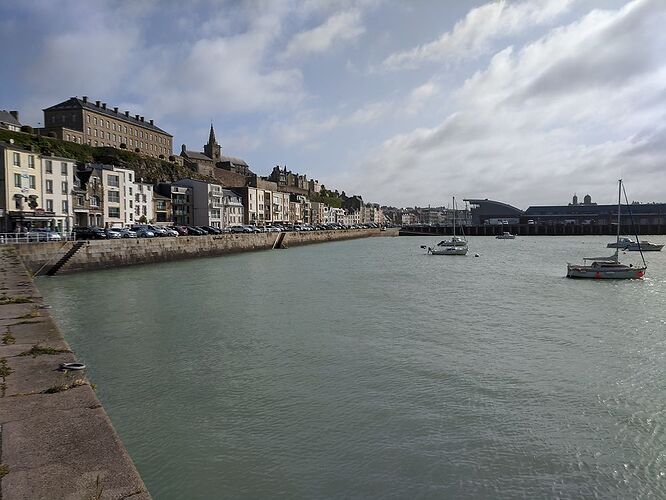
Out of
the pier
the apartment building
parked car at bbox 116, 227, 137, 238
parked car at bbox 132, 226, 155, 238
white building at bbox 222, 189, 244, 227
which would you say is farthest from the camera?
the pier

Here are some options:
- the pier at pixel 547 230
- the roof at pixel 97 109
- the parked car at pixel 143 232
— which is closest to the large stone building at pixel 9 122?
the roof at pixel 97 109

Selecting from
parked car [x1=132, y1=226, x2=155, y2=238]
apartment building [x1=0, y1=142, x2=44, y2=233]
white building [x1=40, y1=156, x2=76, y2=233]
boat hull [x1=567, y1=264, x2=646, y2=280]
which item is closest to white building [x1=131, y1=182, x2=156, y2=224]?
white building [x1=40, y1=156, x2=76, y2=233]

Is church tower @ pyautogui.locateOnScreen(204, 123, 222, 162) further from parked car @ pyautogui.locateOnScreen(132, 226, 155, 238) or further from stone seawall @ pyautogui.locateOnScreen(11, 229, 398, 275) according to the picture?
parked car @ pyautogui.locateOnScreen(132, 226, 155, 238)

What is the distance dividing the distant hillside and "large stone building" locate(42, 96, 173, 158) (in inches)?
263

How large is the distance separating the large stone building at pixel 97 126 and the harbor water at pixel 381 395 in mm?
78606

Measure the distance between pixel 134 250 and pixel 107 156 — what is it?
48297mm

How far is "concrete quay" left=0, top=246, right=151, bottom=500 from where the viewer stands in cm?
449

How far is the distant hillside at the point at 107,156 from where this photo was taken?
69.9 metres

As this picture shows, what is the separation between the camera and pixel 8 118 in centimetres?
7581

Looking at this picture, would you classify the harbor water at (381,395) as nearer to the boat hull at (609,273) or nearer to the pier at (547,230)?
the boat hull at (609,273)

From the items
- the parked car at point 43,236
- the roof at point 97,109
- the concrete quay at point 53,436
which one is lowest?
the concrete quay at point 53,436

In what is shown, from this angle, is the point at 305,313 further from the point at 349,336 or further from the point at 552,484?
the point at 552,484

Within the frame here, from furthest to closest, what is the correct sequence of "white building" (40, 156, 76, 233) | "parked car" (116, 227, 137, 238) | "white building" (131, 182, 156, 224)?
1. "white building" (131, 182, 156, 224)
2. "white building" (40, 156, 76, 233)
3. "parked car" (116, 227, 137, 238)

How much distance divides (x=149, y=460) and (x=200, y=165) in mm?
117144
